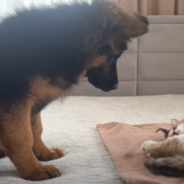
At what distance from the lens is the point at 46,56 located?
1135mm

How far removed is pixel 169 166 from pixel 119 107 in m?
1.27

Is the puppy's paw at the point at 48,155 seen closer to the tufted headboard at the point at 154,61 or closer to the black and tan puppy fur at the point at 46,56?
the black and tan puppy fur at the point at 46,56

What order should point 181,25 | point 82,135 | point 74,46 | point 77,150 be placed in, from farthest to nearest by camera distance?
1. point 181,25
2. point 82,135
3. point 77,150
4. point 74,46

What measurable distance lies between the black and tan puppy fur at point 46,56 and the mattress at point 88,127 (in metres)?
0.09

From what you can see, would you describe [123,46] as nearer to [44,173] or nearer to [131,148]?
[131,148]

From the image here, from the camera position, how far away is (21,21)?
118 centimetres

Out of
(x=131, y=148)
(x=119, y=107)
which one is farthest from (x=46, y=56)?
(x=119, y=107)

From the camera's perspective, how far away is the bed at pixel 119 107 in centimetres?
118

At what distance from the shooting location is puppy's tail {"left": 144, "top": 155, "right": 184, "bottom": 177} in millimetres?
1036

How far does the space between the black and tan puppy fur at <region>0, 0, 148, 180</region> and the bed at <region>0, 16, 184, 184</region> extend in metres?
0.12

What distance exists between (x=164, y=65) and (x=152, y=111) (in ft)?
2.60

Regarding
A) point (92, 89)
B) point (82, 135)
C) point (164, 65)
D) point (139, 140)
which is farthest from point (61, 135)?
point (164, 65)

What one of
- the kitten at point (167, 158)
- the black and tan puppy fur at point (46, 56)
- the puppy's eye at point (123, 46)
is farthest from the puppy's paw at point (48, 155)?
the puppy's eye at point (123, 46)

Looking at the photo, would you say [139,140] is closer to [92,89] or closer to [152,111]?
[152,111]
